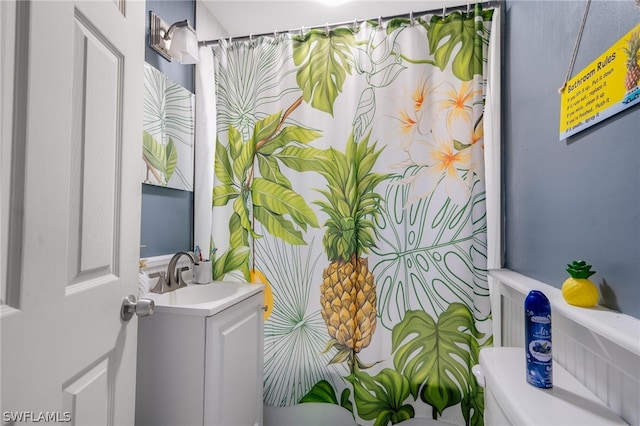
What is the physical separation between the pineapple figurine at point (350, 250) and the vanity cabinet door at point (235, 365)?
380mm

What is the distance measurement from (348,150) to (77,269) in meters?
1.29

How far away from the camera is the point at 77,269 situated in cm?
69

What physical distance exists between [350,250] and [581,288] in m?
1.01

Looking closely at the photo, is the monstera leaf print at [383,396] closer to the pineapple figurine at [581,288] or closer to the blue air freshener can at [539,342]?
the blue air freshener can at [539,342]

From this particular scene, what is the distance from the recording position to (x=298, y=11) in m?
1.89

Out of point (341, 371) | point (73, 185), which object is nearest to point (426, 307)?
point (341, 371)

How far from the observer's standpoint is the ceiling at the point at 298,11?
1.83 metres

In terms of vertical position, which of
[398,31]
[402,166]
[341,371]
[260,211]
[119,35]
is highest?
[398,31]

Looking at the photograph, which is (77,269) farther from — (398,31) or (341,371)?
(398,31)

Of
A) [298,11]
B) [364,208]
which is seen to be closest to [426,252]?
[364,208]

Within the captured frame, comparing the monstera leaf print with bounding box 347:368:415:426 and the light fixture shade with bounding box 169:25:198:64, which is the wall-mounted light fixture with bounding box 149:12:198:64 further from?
the monstera leaf print with bounding box 347:368:415:426

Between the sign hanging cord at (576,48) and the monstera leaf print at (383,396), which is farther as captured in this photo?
the monstera leaf print at (383,396)

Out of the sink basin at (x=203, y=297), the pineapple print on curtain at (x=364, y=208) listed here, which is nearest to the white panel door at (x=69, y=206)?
the sink basin at (x=203, y=297)

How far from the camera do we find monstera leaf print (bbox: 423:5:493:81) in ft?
5.09
